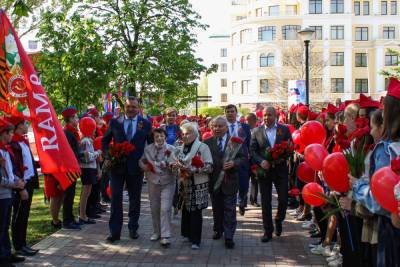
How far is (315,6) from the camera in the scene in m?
65.2

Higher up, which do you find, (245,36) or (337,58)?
(245,36)

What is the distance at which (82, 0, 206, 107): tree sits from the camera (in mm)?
19828

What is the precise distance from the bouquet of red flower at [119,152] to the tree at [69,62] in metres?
5.79

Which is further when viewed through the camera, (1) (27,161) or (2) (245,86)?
(2) (245,86)

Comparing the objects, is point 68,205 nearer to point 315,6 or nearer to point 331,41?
point 331,41

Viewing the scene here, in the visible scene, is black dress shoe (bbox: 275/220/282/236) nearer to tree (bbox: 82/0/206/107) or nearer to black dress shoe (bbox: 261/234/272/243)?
black dress shoe (bbox: 261/234/272/243)

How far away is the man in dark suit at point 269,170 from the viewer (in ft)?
25.9

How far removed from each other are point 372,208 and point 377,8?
2701 inches

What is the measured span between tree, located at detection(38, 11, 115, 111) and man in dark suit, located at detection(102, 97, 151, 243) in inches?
218

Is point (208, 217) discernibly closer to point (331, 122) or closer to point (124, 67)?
point (331, 122)

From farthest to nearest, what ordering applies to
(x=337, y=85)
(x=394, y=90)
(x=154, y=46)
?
(x=337, y=85), (x=154, y=46), (x=394, y=90)

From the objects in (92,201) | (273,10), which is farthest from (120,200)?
(273,10)

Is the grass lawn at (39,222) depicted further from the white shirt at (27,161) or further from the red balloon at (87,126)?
the red balloon at (87,126)

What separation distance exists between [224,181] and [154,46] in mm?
13481
